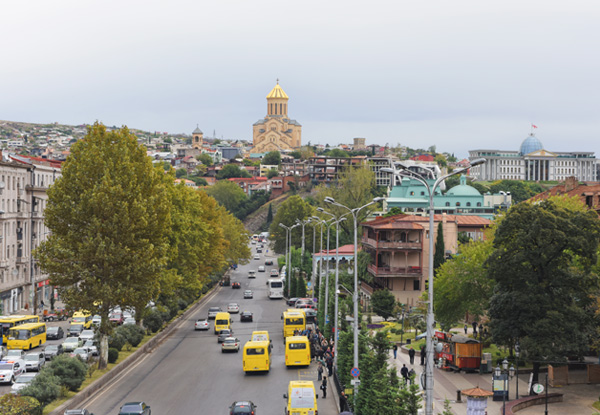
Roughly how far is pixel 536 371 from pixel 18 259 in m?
56.5

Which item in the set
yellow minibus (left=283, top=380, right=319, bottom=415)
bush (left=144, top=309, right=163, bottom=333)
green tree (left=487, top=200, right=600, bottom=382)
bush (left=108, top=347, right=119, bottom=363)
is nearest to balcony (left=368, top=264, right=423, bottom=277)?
bush (left=144, top=309, right=163, bottom=333)

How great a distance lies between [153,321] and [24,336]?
10160mm

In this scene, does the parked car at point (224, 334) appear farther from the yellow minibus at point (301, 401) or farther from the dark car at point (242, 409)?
the dark car at point (242, 409)

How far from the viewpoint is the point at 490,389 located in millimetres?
41656

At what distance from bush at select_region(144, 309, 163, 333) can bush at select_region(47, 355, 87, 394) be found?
22330 millimetres

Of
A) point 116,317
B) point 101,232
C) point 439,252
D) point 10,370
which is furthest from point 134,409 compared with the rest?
point 439,252

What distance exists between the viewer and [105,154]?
46.6 metres

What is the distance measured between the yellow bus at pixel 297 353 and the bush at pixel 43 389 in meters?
16.8

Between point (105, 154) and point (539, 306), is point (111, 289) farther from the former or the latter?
point (539, 306)

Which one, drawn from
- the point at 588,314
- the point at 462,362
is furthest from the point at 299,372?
the point at 588,314

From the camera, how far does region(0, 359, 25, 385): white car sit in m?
42.0

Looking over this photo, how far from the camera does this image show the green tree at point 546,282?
3894cm

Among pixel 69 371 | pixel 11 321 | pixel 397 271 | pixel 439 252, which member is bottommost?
pixel 69 371

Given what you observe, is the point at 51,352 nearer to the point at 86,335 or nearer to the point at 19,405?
the point at 86,335
